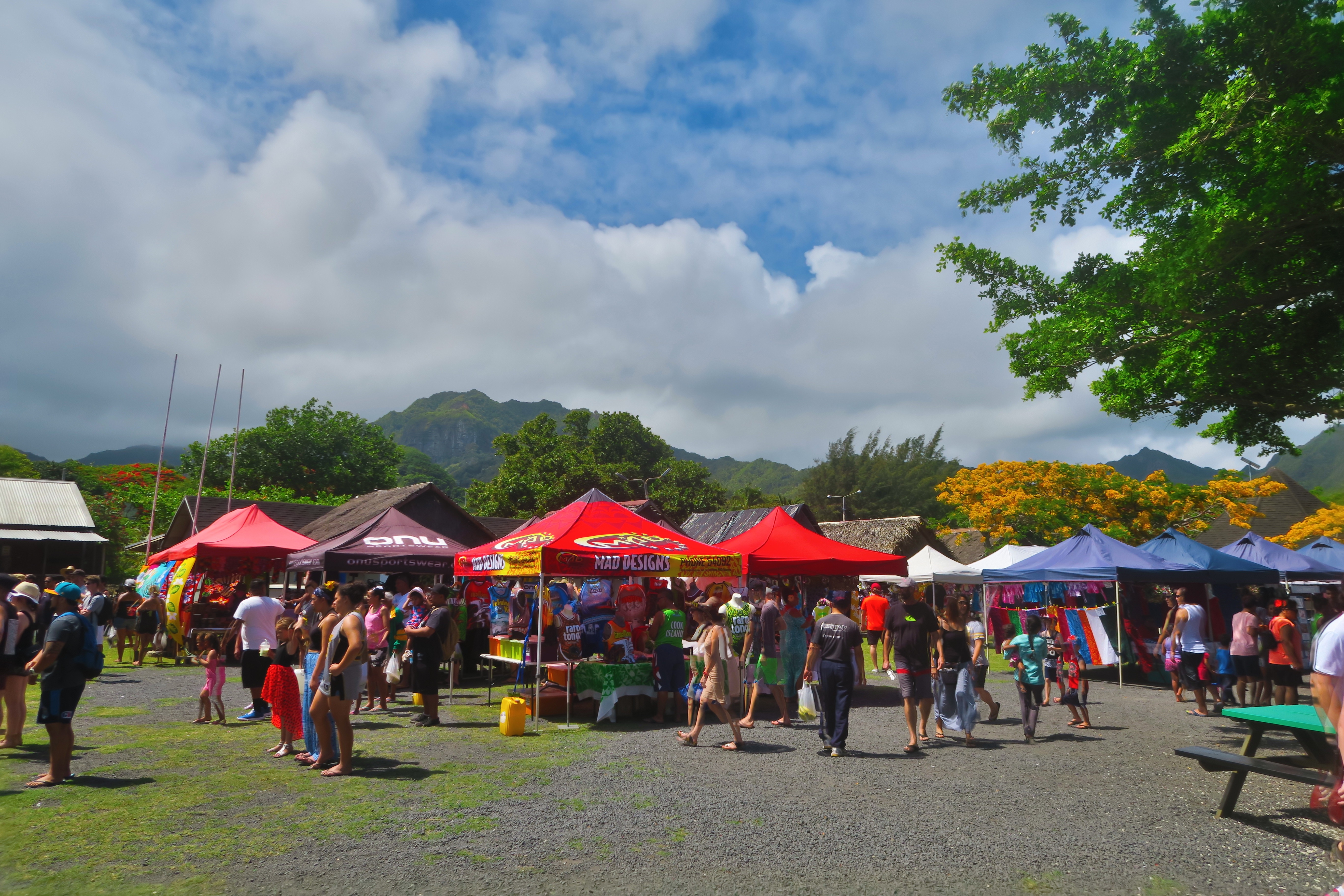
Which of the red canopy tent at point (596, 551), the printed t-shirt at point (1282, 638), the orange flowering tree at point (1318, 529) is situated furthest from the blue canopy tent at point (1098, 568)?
the orange flowering tree at point (1318, 529)

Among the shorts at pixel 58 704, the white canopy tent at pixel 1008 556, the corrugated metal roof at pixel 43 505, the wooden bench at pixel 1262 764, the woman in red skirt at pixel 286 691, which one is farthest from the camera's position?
the corrugated metal roof at pixel 43 505

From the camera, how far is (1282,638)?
10141mm

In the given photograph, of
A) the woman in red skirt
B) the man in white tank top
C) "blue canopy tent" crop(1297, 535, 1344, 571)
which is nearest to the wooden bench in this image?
the man in white tank top

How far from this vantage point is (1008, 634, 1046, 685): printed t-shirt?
930 centimetres

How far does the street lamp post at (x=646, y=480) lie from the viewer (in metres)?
52.7

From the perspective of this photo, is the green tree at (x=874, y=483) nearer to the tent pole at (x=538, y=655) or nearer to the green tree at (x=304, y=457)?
the green tree at (x=304, y=457)

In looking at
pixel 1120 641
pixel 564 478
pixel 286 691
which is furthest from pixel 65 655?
pixel 564 478

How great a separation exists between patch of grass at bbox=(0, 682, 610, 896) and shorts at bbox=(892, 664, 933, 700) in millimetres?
3487

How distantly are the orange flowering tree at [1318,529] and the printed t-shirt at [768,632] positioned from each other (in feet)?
125

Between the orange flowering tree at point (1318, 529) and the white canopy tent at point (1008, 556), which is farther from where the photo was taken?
the orange flowering tree at point (1318, 529)

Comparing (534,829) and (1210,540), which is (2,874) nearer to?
(534,829)

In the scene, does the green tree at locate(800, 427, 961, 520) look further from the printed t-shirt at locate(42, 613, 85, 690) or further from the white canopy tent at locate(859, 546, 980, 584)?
the printed t-shirt at locate(42, 613, 85, 690)

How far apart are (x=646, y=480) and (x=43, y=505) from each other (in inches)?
1361

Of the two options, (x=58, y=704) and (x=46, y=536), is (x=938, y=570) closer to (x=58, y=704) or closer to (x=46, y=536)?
(x=58, y=704)
